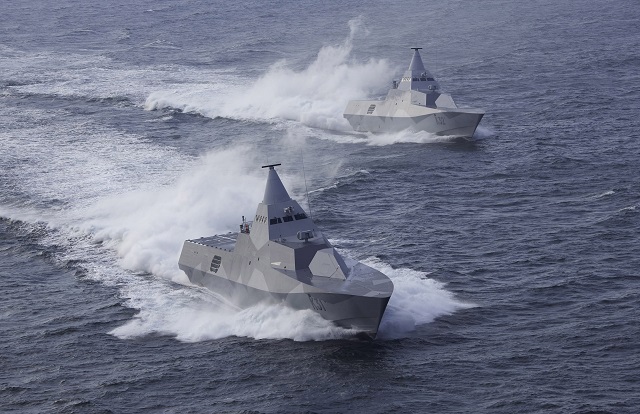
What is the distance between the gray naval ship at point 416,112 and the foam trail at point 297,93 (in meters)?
2.89

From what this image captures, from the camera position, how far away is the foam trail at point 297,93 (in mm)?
113875

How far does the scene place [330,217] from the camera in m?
75.2

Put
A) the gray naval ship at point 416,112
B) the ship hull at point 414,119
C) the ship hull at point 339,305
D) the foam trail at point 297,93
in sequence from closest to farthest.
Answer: the ship hull at point 339,305 → the ship hull at point 414,119 → the gray naval ship at point 416,112 → the foam trail at point 297,93

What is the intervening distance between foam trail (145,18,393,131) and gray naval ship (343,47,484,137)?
9.50ft

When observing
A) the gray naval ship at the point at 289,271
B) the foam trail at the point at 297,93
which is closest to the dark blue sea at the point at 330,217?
the foam trail at the point at 297,93

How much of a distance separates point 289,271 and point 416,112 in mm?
49095

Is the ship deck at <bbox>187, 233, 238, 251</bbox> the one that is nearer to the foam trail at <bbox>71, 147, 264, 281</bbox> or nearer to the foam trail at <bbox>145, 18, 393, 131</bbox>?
the foam trail at <bbox>71, 147, 264, 281</bbox>

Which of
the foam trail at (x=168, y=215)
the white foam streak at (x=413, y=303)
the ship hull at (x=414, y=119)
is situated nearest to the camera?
the white foam streak at (x=413, y=303)

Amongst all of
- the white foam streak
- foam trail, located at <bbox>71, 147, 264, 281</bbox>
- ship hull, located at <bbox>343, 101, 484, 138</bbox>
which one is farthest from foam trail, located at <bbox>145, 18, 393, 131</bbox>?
the white foam streak

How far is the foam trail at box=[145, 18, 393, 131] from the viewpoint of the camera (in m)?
114

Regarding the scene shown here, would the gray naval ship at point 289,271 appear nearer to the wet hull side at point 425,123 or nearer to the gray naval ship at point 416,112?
the wet hull side at point 425,123

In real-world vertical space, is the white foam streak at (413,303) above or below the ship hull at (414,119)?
below

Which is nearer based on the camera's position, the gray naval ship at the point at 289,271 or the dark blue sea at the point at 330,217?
the dark blue sea at the point at 330,217

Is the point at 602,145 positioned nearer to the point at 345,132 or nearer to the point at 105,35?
the point at 345,132
